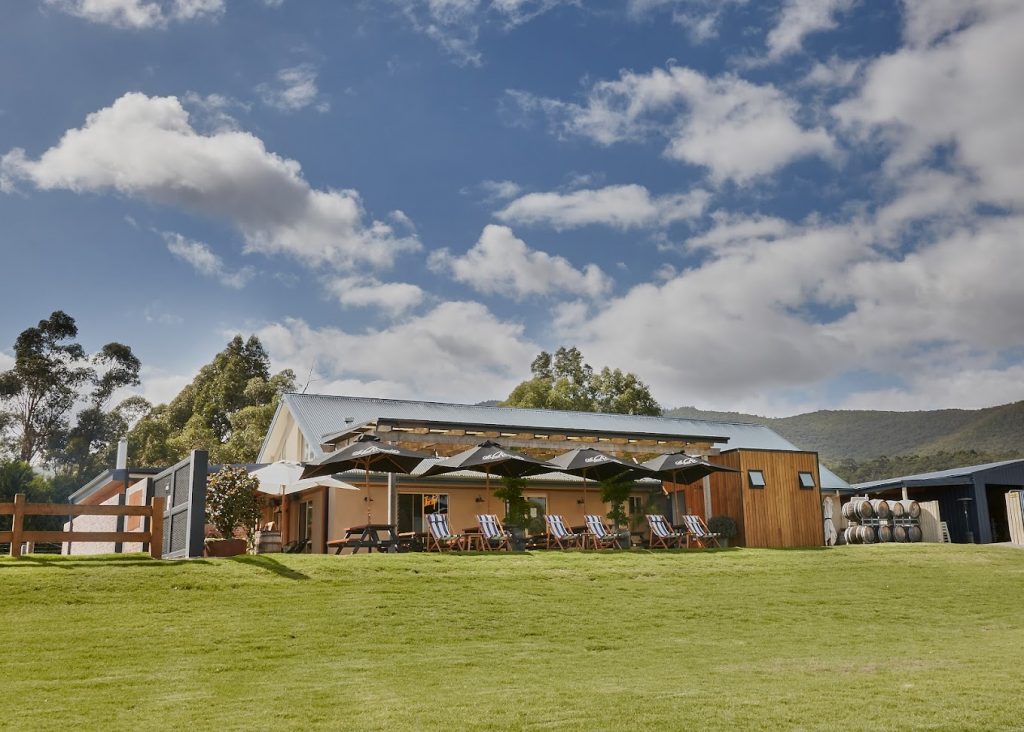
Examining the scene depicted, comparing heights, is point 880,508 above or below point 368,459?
below

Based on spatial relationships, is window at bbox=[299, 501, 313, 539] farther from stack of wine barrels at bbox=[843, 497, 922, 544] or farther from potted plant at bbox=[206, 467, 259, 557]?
stack of wine barrels at bbox=[843, 497, 922, 544]

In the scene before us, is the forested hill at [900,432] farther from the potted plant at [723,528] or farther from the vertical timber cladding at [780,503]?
the potted plant at [723,528]

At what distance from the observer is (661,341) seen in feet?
114

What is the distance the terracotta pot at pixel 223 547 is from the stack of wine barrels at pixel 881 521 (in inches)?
709

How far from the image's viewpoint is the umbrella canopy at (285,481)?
18.3 meters

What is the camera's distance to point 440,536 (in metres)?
16.3

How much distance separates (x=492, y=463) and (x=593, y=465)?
2.10m

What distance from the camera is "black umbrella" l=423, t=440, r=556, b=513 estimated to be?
17.1 m

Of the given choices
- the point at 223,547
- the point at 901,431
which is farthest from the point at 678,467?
the point at 901,431

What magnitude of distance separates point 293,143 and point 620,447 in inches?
454

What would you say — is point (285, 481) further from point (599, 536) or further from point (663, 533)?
point (663, 533)

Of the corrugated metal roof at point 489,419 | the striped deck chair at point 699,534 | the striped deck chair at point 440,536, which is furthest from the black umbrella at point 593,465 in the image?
the corrugated metal roof at point 489,419

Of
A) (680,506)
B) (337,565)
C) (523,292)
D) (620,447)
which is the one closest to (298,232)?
(523,292)

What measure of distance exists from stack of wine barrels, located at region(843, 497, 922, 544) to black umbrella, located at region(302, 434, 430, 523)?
558 inches
